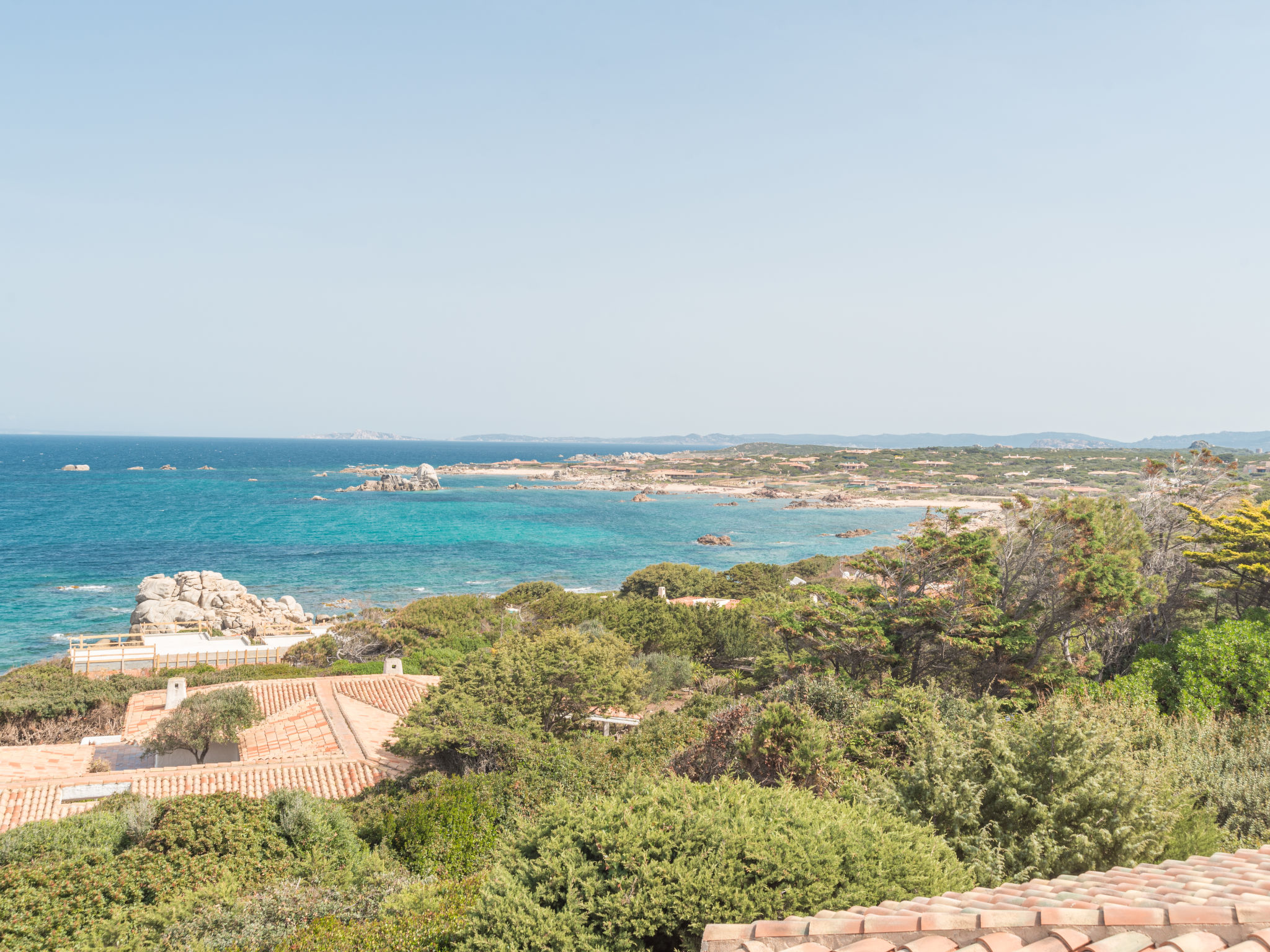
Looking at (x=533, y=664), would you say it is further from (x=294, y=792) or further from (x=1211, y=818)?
(x=1211, y=818)

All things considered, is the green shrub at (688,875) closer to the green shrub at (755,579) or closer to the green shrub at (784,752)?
the green shrub at (784,752)

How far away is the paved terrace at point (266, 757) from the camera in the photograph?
12477mm

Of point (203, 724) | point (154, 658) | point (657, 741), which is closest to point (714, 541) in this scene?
point (154, 658)

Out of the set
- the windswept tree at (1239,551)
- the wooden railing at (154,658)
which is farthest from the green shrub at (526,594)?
the windswept tree at (1239,551)

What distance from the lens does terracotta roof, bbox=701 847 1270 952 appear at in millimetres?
3049

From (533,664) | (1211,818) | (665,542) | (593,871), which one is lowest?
(665,542)

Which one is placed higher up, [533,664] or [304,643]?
[533,664]

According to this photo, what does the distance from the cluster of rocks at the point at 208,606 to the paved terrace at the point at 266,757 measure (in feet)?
57.5

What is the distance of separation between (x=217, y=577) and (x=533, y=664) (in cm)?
3330

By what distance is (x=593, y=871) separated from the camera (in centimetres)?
513

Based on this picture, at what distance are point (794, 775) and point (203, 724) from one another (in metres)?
12.9

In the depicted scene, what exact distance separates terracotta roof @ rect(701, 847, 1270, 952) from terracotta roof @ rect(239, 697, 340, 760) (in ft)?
44.1

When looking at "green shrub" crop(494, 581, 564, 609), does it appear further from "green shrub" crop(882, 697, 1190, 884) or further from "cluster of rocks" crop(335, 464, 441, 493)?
"cluster of rocks" crop(335, 464, 441, 493)

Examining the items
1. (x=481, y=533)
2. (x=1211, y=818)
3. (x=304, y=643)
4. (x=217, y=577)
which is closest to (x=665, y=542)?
(x=481, y=533)
